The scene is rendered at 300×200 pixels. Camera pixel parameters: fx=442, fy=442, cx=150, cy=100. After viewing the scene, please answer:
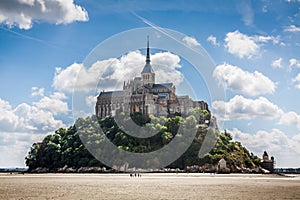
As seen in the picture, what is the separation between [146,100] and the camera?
436ft

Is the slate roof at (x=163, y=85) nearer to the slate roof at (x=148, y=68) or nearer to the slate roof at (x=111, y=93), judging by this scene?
the slate roof at (x=148, y=68)

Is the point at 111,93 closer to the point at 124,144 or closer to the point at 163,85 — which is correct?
the point at 163,85

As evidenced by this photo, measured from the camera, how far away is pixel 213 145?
10569 centimetres

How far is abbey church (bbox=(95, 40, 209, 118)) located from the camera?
134125 millimetres

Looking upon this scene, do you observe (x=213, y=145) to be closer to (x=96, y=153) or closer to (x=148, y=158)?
(x=148, y=158)

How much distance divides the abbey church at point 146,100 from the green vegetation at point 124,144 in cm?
1424

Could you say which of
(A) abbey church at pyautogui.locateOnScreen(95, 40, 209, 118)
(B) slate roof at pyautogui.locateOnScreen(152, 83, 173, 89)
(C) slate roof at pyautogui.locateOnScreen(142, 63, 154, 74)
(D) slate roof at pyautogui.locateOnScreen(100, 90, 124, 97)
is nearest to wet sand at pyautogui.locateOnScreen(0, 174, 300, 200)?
(A) abbey church at pyautogui.locateOnScreen(95, 40, 209, 118)

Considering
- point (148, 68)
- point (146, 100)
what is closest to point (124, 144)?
point (146, 100)

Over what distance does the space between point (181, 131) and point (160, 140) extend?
5.64m

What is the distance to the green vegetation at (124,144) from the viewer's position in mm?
102812

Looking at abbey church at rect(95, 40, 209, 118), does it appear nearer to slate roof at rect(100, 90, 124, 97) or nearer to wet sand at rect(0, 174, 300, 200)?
slate roof at rect(100, 90, 124, 97)

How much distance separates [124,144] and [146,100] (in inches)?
1169

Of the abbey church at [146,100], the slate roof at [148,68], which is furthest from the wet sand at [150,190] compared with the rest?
the slate roof at [148,68]

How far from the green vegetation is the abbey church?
1424 centimetres
